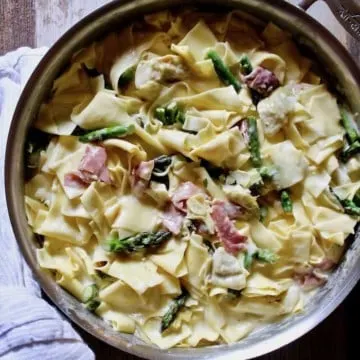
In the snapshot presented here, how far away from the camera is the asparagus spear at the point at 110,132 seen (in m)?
2.28

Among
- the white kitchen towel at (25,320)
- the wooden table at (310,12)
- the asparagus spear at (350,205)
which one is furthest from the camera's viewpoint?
the wooden table at (310,12)

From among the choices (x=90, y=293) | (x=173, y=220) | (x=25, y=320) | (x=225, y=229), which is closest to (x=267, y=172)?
(x=225, y=229)

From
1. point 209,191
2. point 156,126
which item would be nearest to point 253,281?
point 209,191

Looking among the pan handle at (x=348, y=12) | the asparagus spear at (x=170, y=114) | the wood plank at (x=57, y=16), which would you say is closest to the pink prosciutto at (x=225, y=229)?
the asparagus spear at (x=170, y=114)

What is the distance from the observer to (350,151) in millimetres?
2373

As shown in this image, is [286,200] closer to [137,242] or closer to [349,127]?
[349,127]

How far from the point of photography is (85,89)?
7.73 ft

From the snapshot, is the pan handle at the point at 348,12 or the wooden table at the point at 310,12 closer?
the pan handle at the point at 348,12

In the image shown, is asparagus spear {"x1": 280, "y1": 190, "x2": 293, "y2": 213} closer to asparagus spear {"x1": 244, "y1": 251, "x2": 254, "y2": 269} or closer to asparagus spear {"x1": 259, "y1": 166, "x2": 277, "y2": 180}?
asparagus spear {"x1": 259, "y1": 166, "x2": 277, "y2": 180}

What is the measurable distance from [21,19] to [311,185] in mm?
1142

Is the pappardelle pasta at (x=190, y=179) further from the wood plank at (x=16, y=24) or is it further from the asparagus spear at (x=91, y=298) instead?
the wood plank at (x=16, y=24)

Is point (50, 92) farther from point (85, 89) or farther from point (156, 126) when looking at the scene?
point (156, 126)

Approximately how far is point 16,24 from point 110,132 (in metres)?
0.65

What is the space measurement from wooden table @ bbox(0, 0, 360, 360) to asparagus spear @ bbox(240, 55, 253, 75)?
429 millimetres
